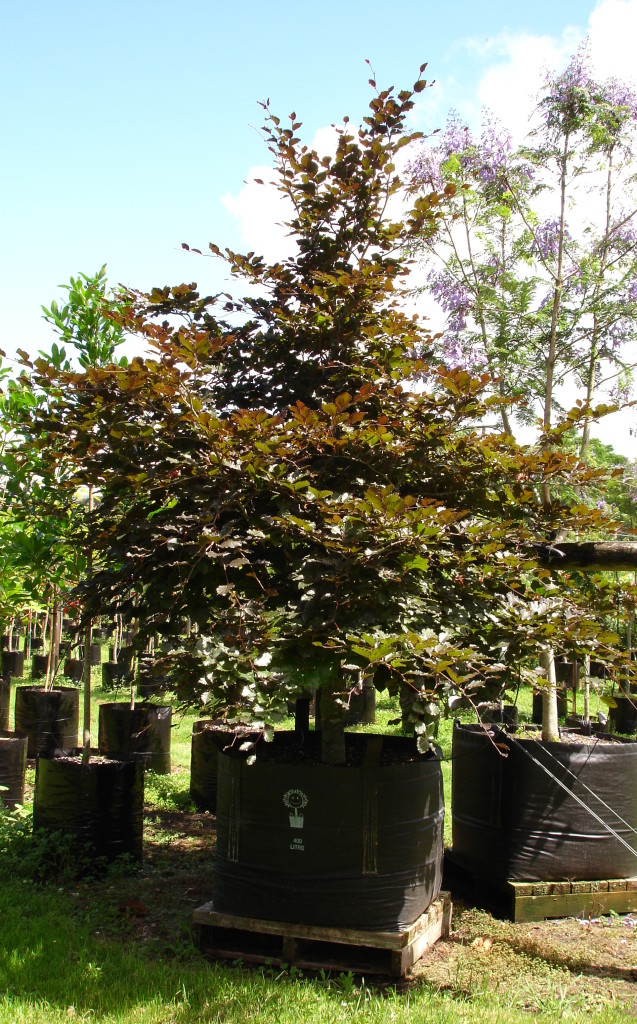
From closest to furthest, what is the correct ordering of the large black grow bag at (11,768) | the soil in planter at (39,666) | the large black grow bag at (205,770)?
the large black grow bag at (11,768) < the large black grow bag at (205,770) < the soil in planter at (39,666)

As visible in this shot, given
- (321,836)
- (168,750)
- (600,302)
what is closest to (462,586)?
(321,836)

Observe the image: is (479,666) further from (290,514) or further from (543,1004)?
(543,1004)

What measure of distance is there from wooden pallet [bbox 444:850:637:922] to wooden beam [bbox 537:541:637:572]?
5.31 ft

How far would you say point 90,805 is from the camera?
4.52 m

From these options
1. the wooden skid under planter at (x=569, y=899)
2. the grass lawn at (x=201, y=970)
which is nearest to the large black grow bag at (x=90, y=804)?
the grass lawn at (x=201, y=970)

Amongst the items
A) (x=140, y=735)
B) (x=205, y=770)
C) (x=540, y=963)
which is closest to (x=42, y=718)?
(x=140, y=735)

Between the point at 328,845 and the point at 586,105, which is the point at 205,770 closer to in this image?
the point at 328,845

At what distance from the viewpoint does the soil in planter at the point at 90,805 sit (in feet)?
14.8

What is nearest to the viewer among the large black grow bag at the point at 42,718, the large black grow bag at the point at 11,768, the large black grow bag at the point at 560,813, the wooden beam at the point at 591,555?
the wooden beam at the point at 591,555

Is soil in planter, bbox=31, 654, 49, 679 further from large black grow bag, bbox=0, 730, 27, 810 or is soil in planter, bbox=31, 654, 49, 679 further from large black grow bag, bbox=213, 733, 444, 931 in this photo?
large black grow bag, bbox=213, 733, 444, 931

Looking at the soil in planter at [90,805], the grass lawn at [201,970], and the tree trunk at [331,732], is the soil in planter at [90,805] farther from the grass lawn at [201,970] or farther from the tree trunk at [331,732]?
the tree trunk at [331,732]

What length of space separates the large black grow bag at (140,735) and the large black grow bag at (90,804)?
2.26 m

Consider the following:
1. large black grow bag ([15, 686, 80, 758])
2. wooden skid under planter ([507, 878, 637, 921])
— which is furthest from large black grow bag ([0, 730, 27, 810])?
wooden skid under planter ([507, 878, 637, 921])

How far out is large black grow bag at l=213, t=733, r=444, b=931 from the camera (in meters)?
3.28
